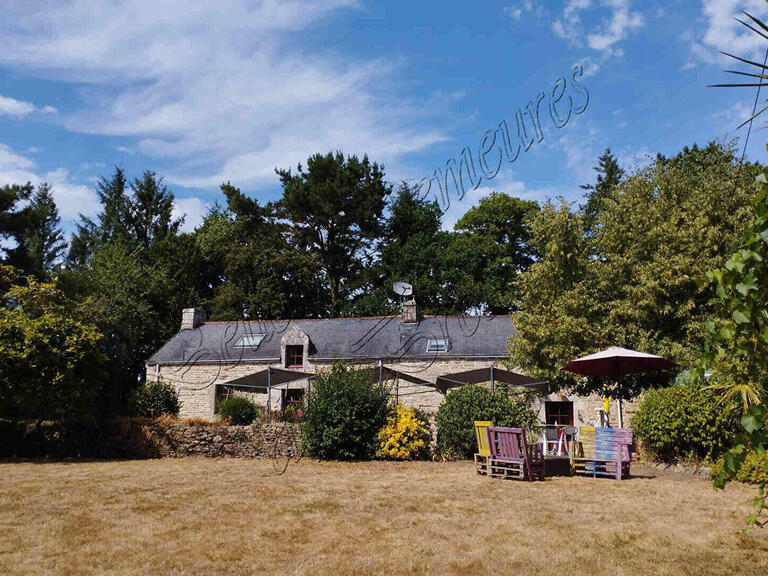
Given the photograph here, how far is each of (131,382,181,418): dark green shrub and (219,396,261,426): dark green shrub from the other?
2524 millimetres

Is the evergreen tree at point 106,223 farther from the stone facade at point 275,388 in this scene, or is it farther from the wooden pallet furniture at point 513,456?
the wooden pallet furniture at point 513,456

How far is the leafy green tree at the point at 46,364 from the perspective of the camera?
13000mm

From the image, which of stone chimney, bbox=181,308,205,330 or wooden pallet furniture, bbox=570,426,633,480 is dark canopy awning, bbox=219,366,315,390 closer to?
stone chimney, bbox=181,308,205,330

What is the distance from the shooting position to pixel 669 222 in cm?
1438

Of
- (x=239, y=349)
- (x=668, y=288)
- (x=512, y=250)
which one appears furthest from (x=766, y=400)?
A: (x=512, y=250)

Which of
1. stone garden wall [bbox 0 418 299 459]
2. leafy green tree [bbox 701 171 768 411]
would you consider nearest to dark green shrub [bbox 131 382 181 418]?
stone garden wall [bbox 0 418 299 459]

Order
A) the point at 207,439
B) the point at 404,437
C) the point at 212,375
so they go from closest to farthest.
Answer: the point at 404,437
the point at 207,439
the point at 212,375

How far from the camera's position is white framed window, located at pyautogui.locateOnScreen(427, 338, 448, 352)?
21359 millimetres

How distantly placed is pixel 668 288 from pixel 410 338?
10.2m

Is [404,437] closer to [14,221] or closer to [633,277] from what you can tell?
[633,277]

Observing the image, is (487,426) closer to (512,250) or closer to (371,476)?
(371,476)

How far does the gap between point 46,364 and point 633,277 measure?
47.4 feet

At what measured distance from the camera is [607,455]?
10.2 metres

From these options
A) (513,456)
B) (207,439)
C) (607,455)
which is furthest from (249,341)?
(607,455)
